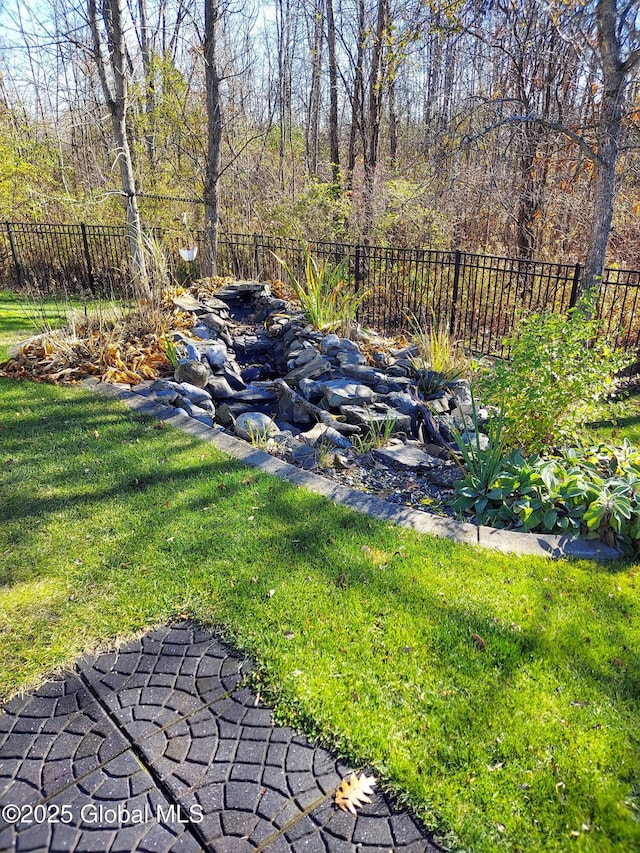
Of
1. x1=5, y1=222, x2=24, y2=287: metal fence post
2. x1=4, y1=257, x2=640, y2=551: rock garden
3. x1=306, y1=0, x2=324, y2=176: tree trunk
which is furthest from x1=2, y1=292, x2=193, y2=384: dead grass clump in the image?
x1=306, y1=0, x2=324, y2=176: tree trunk

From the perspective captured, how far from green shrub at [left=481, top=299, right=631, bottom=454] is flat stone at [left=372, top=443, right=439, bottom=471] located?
0.69 m

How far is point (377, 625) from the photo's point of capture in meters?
2.60

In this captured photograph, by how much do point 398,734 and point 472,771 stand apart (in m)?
0.27

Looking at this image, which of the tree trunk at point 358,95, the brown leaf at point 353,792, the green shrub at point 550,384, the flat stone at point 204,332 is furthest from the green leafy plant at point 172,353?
the tree trunk at point 358,95

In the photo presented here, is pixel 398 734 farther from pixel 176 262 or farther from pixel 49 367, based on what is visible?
pixel 176 262

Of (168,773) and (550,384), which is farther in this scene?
(550,384)

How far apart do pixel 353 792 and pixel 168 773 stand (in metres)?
0.62

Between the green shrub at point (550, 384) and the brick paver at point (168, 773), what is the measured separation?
2640mm

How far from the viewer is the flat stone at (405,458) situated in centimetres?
449

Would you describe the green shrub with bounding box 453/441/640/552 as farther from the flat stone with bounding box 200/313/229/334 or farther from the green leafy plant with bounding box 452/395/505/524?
the flat stone with bounding box 200/313/229/334

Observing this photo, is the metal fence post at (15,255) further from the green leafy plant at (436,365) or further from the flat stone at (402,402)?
the flat stone at (402,402)

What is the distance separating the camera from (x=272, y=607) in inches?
106

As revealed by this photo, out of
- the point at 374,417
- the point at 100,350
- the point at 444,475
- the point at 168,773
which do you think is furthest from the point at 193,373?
the point at 168,773

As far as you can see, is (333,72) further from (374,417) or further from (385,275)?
(374,417)
